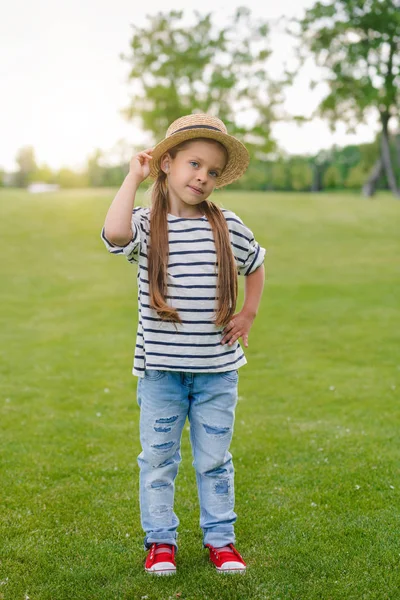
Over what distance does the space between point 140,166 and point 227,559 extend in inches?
73.5

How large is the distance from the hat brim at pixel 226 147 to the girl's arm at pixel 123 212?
0.15 m

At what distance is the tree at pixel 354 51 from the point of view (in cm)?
2500

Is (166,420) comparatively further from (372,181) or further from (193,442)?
(372,181)

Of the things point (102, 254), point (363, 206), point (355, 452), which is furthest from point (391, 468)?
point (363, 206)

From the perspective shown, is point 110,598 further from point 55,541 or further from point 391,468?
point 391,468

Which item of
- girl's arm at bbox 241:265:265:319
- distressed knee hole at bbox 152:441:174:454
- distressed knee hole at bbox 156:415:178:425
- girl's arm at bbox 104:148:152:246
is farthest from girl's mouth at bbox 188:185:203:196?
distressed knee hole at bbox 152:441:174:454

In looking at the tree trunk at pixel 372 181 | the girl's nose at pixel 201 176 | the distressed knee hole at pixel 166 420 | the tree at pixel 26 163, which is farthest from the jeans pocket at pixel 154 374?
the tree at pixel 26 163

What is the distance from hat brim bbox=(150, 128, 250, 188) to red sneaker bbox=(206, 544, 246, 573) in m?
1.74

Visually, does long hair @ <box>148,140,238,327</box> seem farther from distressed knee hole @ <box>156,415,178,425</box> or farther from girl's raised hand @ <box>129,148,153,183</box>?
distressed knee hole @ <box>156,415,178,425</box>

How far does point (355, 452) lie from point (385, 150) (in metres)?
25.0

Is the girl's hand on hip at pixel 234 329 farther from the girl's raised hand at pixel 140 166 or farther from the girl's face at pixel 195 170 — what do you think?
the girl's raised hand at pixel 140 166

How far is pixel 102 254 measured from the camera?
18156 millimetres

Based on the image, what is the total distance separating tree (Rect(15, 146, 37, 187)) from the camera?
7356cm

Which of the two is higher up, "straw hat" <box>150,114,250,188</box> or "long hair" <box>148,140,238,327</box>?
"straw hat" <box>150,114,250,188</box>
